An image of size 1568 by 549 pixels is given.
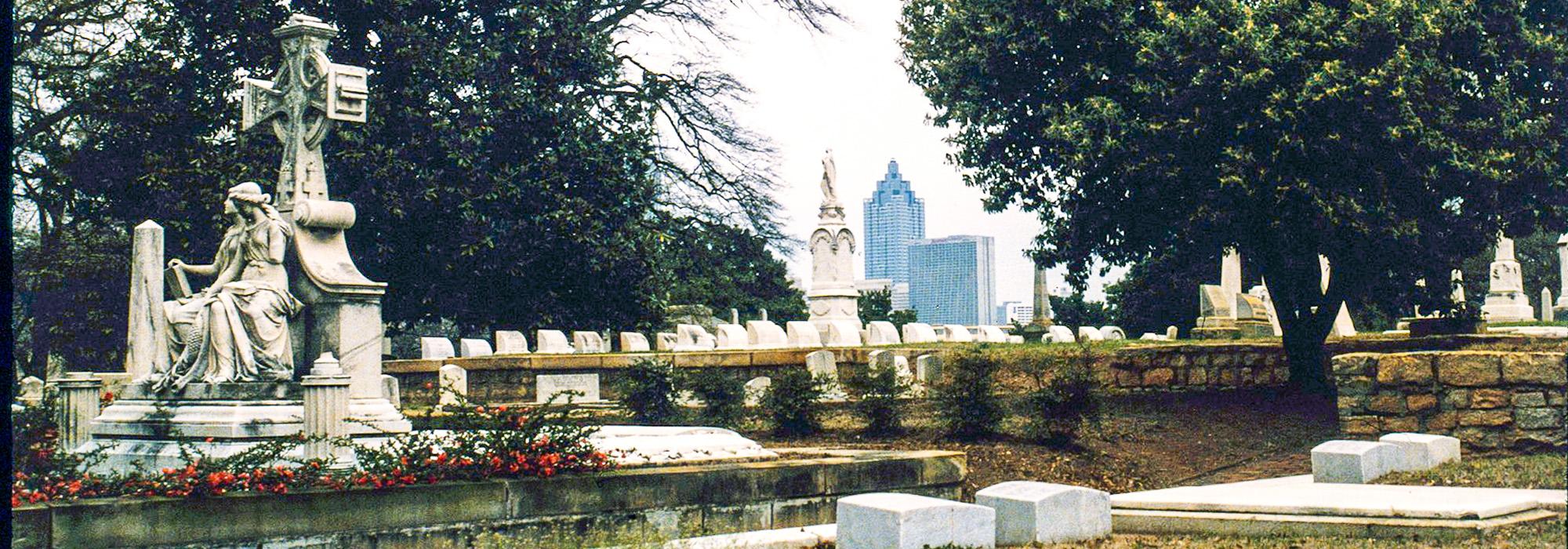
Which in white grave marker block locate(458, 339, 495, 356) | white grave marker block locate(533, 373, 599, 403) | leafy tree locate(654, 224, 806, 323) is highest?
leafy tree locate(654, 224, 806, 323)

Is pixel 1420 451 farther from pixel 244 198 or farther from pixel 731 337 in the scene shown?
pixel 731 337

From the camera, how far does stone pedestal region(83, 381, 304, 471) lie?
964 centimetres

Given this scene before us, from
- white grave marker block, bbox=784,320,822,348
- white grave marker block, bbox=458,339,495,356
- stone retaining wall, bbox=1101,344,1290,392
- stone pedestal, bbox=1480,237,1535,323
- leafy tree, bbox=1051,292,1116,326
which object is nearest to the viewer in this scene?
stone retaining wall, bbox=1101,344,1290,392

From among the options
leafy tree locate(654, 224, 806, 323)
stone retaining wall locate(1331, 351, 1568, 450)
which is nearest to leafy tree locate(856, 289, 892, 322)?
leafy tree locate(654, 224, 806, 323)

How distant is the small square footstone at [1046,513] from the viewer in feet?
26.6

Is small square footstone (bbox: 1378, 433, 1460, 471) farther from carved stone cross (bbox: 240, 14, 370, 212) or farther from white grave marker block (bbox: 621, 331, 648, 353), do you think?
white grave marker block (bbox: 621, 331, 648, 353)

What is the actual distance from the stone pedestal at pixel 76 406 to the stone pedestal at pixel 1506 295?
32059 millimetres

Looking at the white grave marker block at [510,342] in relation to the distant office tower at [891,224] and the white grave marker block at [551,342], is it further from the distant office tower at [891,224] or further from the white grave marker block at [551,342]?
the distant office tower at [891,224]

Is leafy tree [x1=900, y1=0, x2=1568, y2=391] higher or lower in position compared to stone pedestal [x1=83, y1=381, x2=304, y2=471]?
higher

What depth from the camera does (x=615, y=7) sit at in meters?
29.1

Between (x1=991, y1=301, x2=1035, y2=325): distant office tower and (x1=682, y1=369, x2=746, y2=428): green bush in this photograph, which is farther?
(x1=991, y1=301, x2=1035, y2=325): distant office tower

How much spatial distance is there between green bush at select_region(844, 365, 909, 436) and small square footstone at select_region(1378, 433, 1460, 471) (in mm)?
4752

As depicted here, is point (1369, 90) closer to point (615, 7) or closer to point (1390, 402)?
point (1390, 402)

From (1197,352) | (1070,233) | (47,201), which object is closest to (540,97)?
(47,201)
